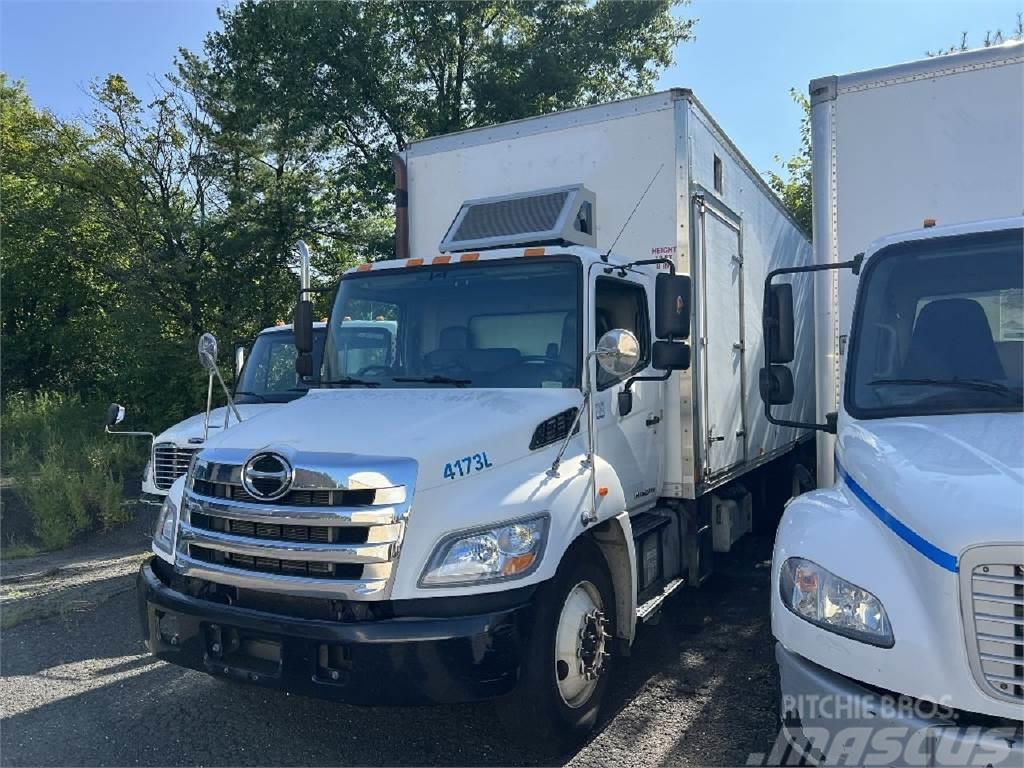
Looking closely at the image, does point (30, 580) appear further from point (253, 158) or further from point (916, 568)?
point (253, 158)

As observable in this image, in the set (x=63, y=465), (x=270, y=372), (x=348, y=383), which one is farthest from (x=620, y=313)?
(x=63, y=465)

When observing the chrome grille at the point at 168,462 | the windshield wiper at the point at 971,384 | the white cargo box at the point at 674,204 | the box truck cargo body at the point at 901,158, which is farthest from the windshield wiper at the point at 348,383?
the chrome grille at the point at 168,462

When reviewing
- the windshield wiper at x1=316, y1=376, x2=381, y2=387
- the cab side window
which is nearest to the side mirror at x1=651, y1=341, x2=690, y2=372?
the cab side window

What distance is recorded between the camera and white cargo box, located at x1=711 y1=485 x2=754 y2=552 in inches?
235

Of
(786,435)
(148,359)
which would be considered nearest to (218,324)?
(148,359)

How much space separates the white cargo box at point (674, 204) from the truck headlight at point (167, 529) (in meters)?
2.95

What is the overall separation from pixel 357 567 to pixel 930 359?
2749mm

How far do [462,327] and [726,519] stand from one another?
9.47 ft

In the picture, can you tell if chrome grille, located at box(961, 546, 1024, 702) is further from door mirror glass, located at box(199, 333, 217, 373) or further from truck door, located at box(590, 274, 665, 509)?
door mirror glass, located at box(199, 333, 217, 373)

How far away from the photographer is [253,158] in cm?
1557

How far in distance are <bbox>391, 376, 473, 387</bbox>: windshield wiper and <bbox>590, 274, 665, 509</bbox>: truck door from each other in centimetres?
73

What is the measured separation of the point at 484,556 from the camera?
129 inches

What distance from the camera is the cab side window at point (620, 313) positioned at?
4.30 metres

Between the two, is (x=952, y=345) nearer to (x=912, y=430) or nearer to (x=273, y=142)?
(x=912, y=430)
